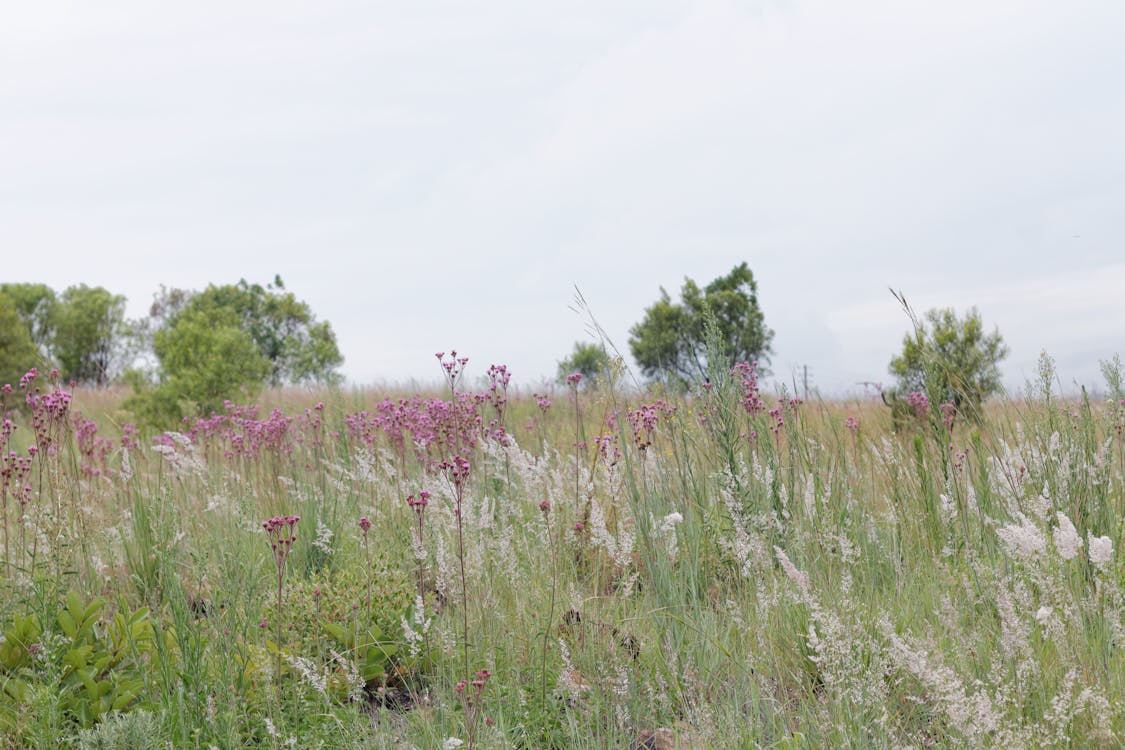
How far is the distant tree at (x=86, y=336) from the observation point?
36.8 metres

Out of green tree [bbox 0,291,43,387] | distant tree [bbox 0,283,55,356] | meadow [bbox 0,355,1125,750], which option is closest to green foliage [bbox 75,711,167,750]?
meadow [bbox 0,355,1125,750]

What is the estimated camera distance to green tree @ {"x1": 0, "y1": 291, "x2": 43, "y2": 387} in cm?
1894

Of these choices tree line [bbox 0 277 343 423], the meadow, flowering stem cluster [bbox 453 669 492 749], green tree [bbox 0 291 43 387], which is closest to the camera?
flowering stem cluster [bbox 453 669 492 749]

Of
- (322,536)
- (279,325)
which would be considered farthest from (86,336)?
(322,536)

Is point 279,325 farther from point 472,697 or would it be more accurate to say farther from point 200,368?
point 472,697

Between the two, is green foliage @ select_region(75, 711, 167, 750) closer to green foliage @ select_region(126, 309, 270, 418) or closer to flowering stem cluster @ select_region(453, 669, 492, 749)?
flowering stem cluster @ select_region(453, 669, 492, 749)

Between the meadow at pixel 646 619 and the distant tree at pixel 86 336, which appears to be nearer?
the meadow at pixel 646 619

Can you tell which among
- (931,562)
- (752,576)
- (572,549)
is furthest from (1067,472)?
(572,549)

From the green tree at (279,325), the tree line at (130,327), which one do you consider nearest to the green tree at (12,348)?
the tree line at (130,327)

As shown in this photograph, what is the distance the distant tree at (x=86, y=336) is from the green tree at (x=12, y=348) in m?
16.9

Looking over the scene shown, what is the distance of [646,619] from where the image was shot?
11.2 feet

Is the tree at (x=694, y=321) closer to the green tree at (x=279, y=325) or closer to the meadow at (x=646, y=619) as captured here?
the green tree at (x=279, y=325)

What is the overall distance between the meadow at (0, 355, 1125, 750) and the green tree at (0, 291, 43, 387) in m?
16.8

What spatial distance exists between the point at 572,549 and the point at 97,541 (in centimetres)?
302
